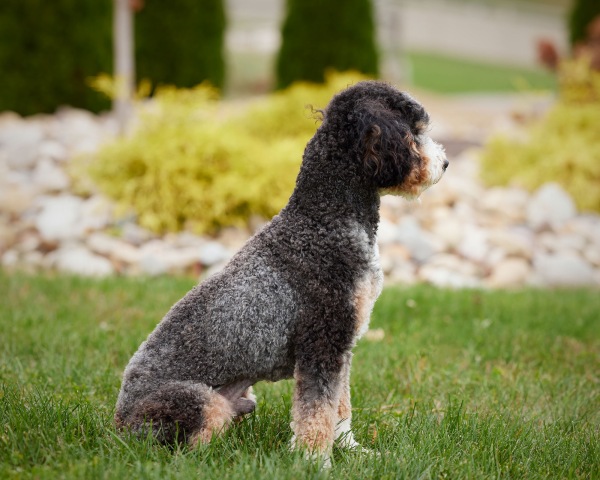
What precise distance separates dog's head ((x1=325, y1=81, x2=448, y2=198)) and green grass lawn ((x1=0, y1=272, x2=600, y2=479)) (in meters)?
1.11

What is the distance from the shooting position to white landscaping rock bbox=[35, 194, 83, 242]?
285 inches

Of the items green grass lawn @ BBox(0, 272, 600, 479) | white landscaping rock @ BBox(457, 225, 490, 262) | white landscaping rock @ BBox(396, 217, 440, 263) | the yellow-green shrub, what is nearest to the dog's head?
green grass lawn @ BBox(0, 272, 600, 479)

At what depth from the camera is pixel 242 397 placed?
3.02 meters

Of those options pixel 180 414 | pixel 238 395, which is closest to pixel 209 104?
pixel 238 395

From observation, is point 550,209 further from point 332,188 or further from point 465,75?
point 465,75

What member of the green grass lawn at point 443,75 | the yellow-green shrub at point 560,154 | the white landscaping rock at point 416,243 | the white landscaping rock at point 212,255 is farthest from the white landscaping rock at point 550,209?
the green grass lawn at point 443,75

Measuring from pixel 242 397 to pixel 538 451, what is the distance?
134 cm

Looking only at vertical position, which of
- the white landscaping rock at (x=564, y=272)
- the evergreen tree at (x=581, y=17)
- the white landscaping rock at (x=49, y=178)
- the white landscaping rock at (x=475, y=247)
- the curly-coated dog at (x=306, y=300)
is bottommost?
the white landscaping rock at (x=564, y=272)

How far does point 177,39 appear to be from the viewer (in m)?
12.5

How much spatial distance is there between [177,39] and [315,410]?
1100 cm

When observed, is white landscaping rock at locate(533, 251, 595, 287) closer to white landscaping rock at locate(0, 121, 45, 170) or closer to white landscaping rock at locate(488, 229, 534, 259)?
white landscaping rock at locate(488, 229, 534, 259)

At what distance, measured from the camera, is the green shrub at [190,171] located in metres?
7.38

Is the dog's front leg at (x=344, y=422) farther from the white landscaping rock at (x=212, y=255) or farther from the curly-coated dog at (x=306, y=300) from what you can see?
the white landscaping rock at (x=212, y=255)

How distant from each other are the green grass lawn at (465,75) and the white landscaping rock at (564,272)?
18.2 m
